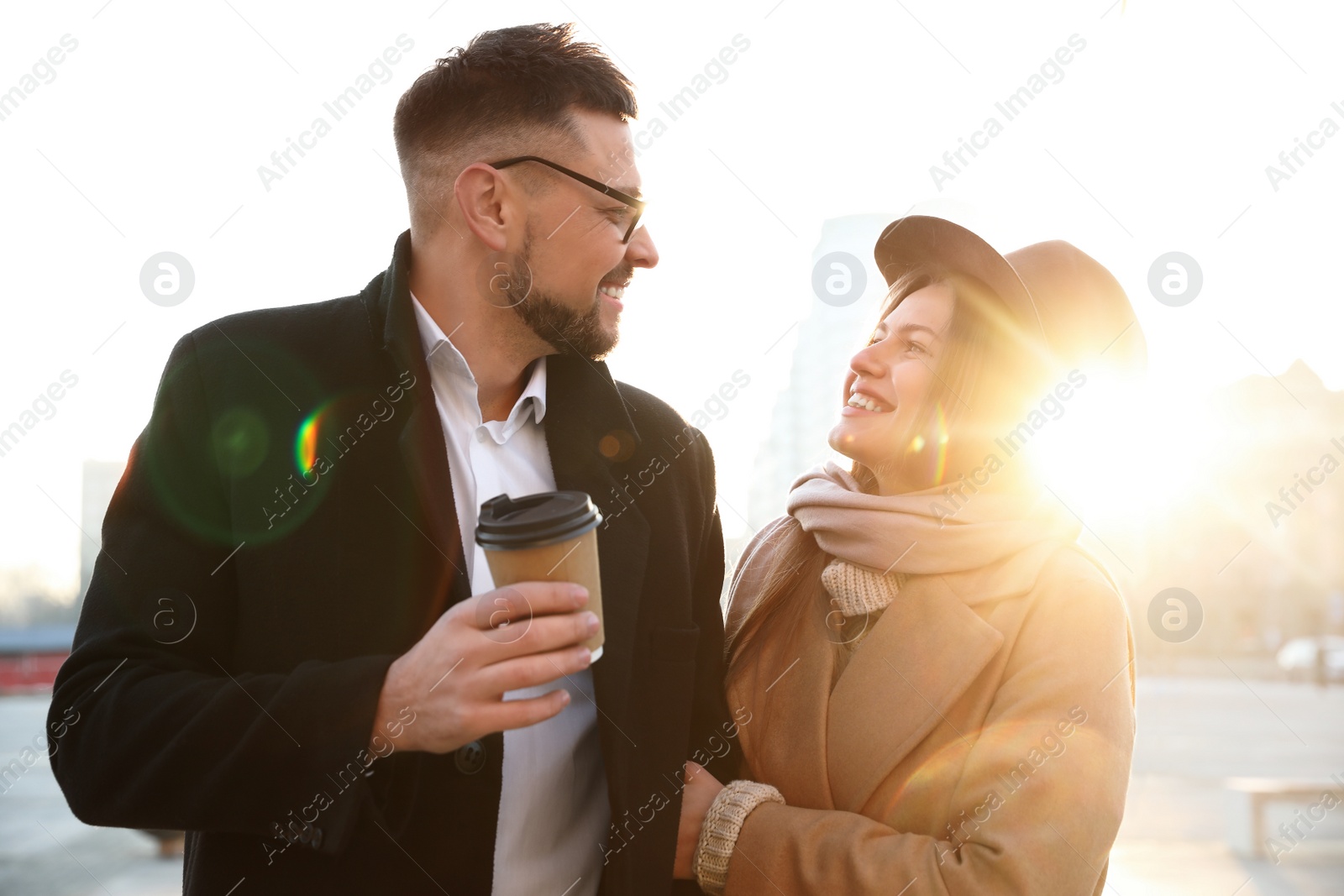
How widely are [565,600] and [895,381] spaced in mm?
1186

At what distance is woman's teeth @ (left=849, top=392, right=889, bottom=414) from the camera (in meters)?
2.35

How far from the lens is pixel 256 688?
1654 mm

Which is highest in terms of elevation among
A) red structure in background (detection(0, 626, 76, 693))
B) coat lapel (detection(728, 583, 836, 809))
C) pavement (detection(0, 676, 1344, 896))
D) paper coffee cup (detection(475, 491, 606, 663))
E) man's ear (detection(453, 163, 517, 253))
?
man's ear (detection(453, 163, 517, 253))

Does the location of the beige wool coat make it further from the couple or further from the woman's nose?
the woman's nose

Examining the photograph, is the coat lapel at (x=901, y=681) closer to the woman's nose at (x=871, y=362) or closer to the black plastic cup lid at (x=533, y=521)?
the woman's nose at (x=871, y=362)

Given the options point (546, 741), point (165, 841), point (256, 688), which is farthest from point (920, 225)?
point (165, 841)

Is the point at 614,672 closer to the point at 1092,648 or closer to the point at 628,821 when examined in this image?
the point at 628,821

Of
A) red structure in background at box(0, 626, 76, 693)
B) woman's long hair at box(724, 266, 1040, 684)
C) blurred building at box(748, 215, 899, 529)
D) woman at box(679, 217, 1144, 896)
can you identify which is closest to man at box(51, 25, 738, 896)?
woman at box(679, 217, 1144, 896)

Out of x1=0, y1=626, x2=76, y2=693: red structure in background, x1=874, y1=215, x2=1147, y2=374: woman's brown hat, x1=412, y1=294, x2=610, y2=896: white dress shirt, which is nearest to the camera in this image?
x1=412, y1=294, x2=610, y2=896: white dress shirt

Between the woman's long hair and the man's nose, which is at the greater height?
the man's nose

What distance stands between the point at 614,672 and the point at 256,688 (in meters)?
0.69

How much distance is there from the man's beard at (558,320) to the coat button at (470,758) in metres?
0.94

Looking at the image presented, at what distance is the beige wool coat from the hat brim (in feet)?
1.88

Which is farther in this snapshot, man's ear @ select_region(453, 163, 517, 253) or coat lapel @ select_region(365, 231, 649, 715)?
man's ear @ select_region(453, 163, 517, 253)
